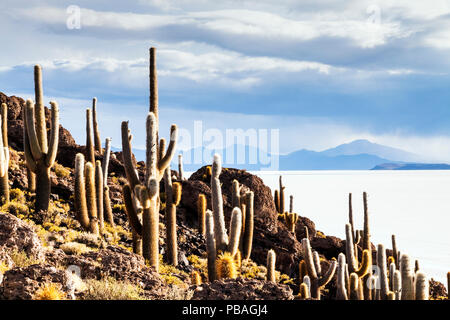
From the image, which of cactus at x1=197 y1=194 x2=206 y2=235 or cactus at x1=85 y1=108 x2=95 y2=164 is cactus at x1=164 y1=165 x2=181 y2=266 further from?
cactus at x1=85 y1=108 x2=95 y2=164

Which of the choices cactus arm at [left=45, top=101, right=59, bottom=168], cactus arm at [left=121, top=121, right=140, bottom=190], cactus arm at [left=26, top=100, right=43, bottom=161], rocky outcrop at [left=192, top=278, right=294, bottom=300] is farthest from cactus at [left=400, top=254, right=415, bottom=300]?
cactus arm at [left=26, top=100, right=43, bottom=161]

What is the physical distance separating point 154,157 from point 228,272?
12.3 feet

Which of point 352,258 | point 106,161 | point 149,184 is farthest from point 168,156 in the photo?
point 352,258

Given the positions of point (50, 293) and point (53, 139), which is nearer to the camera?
point (50, 293)

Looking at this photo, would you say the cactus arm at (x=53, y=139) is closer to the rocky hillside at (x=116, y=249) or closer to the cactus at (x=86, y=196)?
the cactus at (x=86, y=196)

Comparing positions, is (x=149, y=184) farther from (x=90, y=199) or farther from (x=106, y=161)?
(x=106, y=161)

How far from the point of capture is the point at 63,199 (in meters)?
20.7

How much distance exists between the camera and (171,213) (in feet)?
58.2

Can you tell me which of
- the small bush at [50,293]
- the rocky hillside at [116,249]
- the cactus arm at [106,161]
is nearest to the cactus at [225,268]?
the rocky hillside at [116,249]

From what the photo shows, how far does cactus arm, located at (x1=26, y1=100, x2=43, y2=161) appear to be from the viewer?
16953 millimetres

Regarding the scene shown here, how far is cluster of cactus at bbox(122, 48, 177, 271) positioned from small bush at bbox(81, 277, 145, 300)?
422 centimetres

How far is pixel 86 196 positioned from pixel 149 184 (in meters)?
5.30
